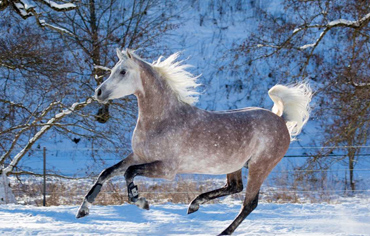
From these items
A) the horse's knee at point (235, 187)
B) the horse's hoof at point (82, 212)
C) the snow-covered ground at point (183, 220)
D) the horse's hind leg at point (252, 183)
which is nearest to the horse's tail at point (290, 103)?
the horse's hind leg at point (252, 183)

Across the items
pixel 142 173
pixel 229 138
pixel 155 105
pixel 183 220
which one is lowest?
pixel 183 220

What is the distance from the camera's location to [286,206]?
262 inches

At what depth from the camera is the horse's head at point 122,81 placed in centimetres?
361

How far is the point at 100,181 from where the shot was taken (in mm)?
3641

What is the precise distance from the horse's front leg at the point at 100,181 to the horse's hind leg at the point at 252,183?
3.56 feet

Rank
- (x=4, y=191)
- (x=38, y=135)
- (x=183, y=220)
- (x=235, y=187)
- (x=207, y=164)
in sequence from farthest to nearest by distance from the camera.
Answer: (x=38, y=135)
(x=4, y=191)
(x=183, y=220)
(x=235, y=187)
(x=207, y=164)

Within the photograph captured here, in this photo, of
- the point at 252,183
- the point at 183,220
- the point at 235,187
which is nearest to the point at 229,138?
the point at 252,183

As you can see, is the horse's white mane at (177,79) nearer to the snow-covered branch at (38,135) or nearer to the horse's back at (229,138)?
the horse's back at (229,138)

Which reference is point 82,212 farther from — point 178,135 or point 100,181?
point 178,135

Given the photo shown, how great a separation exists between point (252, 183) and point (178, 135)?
93 centimetres

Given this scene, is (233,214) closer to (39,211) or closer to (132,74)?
(39,211)

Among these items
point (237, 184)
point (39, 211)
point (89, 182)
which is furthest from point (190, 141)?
point (89, 182)

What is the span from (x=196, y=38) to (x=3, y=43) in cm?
1143

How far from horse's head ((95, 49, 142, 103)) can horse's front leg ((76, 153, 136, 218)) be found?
0.53 m
